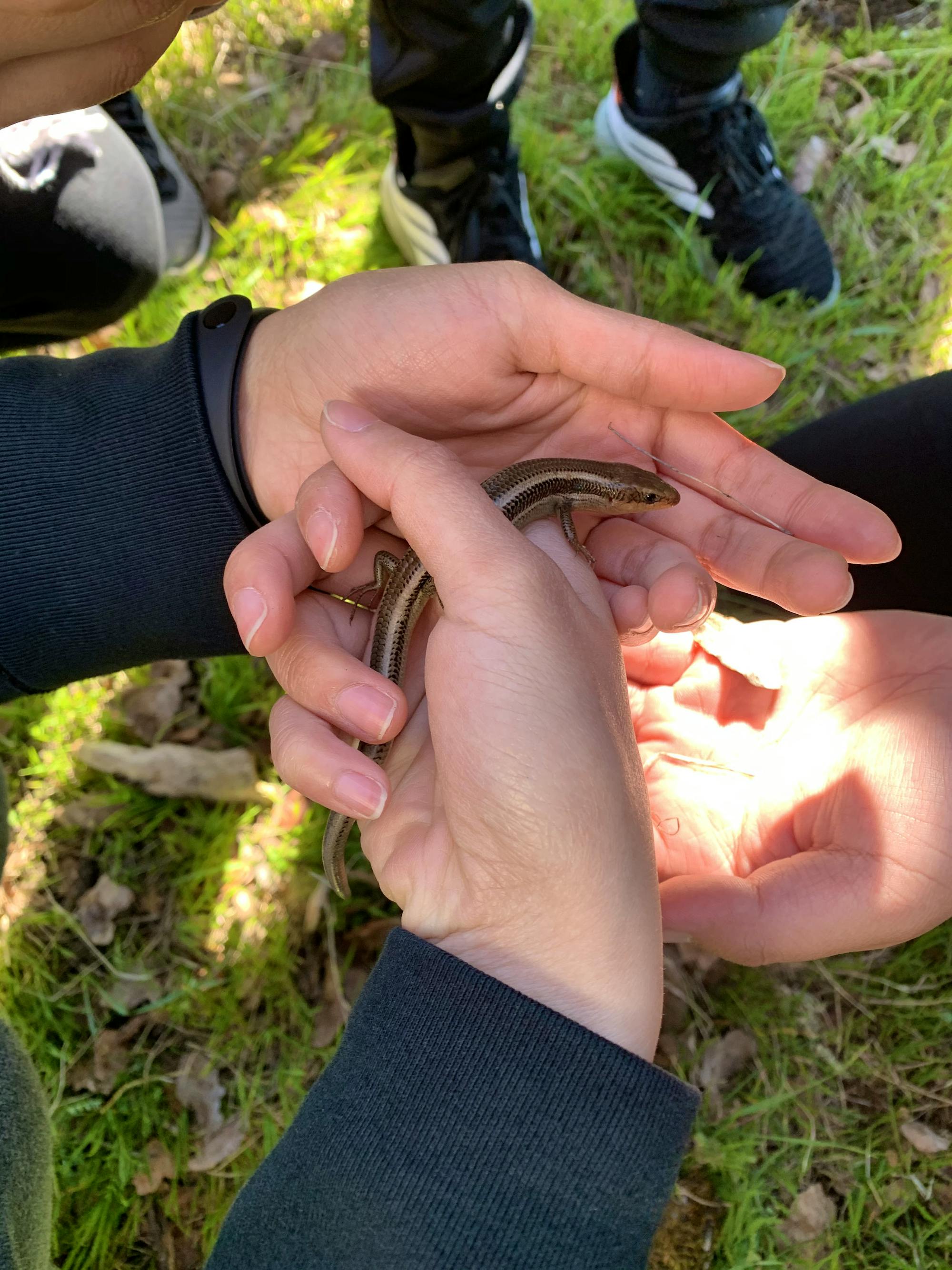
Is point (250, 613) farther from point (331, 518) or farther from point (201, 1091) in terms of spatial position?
point (201, 1091)

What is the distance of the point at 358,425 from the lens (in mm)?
2525

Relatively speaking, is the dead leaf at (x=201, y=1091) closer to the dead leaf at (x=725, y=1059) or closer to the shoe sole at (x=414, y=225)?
the dead leaf at (x=725, y=1059)

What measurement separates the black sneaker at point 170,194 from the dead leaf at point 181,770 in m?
2.79

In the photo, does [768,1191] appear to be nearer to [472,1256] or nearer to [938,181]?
[472,1256]

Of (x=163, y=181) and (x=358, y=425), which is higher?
(x=358, y=425)

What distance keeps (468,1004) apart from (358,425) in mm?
1654

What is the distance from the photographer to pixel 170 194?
4.75 metres

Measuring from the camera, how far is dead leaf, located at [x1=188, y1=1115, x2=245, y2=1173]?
134 inches

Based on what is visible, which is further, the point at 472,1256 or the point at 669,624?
the point at 669,624

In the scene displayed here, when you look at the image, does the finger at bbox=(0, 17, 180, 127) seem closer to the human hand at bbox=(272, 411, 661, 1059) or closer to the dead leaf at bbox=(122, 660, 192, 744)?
the human hand at bbox=(272, 411, 661, 1059)

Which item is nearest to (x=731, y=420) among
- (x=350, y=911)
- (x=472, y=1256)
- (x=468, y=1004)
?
(x=350, y=911)

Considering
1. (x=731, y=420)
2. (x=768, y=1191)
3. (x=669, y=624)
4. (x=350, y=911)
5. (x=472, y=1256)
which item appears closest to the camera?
(x=472, y=1256)

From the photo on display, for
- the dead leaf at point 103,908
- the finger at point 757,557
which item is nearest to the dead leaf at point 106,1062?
the dead leaf at point 103,908

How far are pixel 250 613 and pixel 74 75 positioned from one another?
1390mm
